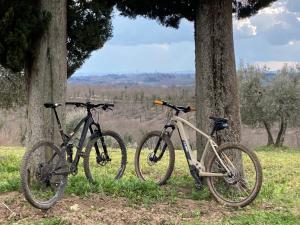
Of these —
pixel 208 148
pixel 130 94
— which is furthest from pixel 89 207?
pixel 130 94

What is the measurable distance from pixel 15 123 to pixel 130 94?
41541 mm

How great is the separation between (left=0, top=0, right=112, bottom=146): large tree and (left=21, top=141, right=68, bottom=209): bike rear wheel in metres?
0.34

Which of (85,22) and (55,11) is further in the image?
(85,22)

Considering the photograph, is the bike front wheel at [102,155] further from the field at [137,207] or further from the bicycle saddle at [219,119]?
the bicycle saddle at [219,119]

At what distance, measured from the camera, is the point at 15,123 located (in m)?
40.8

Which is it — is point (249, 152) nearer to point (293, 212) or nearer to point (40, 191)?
point (293, 212)

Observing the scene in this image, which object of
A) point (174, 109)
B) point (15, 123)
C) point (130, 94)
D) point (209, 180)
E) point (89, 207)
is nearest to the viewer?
point (89, 207)

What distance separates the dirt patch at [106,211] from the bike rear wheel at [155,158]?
0.92m

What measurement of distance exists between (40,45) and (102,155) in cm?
193

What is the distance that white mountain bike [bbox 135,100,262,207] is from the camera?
740 centimetres

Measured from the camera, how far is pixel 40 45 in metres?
7.78

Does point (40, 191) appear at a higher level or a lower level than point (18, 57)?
lower

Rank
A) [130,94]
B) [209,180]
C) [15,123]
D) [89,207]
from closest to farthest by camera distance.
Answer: [89,207]
[209,180]
[15,123]
[130,94]

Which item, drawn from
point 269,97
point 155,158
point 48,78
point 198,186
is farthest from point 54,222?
point 269,97
